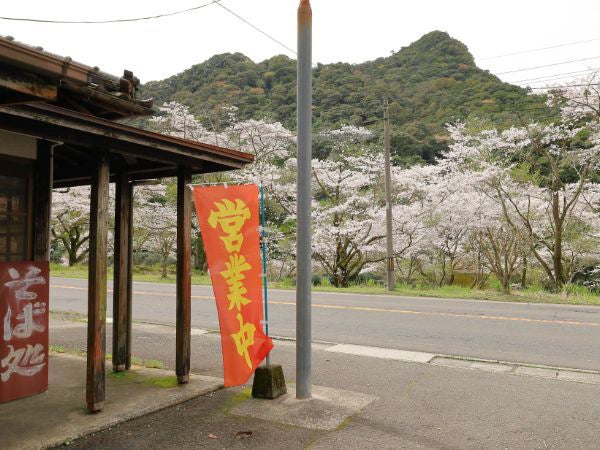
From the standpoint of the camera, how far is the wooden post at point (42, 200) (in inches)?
220

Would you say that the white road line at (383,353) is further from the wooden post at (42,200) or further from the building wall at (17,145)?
the building wall at (17,145)

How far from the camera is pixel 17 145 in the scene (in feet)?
17.5

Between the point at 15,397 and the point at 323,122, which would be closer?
the point at 15,397

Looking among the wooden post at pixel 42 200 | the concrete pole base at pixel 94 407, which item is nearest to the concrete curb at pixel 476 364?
the concrete pole base at pixel 94 407

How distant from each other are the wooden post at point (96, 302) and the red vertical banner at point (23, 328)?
75 cm

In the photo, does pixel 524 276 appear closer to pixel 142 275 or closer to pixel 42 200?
pixel 142 275

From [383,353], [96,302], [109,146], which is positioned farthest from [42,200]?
[383,353]

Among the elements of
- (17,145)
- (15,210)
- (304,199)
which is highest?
(17,145)

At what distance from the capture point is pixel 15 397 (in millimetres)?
5148

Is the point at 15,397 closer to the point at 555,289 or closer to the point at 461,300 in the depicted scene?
the point at 461,300

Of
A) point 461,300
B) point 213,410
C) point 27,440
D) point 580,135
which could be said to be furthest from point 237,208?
point 580,135

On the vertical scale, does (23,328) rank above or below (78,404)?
above

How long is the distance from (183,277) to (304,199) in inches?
71.4

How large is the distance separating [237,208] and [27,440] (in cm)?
301
